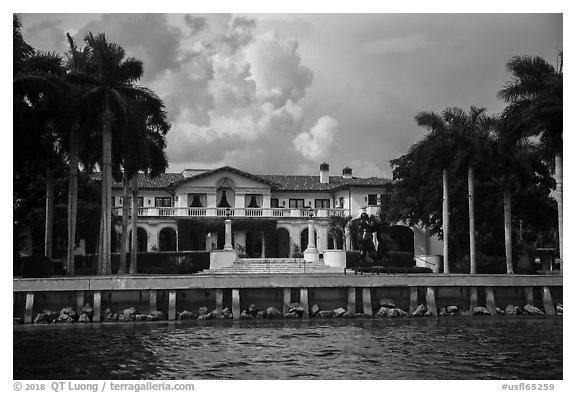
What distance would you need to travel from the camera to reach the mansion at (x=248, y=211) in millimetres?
62031

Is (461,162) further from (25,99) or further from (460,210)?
(25,99)

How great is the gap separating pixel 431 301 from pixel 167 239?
35837 millimetres

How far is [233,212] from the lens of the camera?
63188mm

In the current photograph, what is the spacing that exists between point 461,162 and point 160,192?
Answer: 33554 millimetres

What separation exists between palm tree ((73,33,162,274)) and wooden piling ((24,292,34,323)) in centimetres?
710

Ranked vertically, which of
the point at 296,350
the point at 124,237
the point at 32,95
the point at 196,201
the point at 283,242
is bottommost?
the point at 296,350

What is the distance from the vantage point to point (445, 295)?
34875mm

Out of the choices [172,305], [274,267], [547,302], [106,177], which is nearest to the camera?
[172,305]

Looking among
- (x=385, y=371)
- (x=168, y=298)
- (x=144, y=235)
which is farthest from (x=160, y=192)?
(x=385, y=371)

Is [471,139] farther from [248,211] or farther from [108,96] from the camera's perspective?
[248,211]

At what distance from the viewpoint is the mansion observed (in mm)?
62031

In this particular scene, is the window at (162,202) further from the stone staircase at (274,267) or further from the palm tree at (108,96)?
the palm tree at (108,96)

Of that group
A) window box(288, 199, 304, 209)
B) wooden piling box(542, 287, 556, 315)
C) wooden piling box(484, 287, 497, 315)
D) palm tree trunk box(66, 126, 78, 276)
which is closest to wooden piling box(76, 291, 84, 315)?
palm tree trunk box(66, 126, 78, 276)

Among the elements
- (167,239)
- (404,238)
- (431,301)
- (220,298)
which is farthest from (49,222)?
(404,238)
